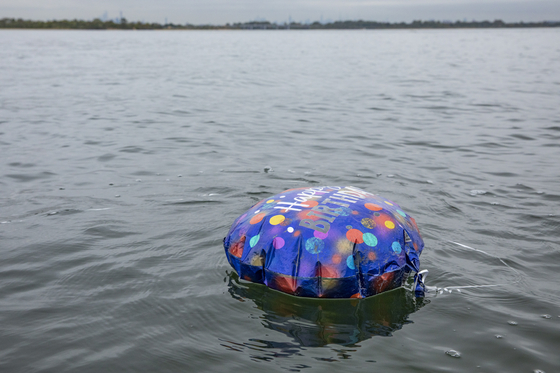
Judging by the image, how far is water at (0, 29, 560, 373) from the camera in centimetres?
359

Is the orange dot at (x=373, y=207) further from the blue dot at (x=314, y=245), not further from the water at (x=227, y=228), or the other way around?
the water at (x=227, y=228)

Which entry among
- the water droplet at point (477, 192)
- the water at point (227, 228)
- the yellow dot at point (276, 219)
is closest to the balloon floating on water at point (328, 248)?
the yellow dot at point (276, 219)

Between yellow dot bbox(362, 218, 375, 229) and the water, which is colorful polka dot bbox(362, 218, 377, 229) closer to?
yellow dot bbox(362, 218, 375, 229)

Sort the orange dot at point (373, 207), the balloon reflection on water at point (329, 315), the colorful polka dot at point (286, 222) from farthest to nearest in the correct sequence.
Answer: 1. the orange dot at point (373, 207)
2. the colorful polka dot at point (286, 222)
3. the balloon reflection on water at point (329, 315)

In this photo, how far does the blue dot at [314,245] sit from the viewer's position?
157 inches

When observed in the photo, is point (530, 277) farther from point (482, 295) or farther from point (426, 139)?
point (426, 139)

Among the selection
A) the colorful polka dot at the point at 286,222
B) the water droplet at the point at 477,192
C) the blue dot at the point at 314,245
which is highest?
the colorful polka dot at the point at 286,222

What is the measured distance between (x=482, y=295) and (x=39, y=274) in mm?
4094

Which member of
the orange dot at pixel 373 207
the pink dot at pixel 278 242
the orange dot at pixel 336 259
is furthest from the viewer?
the orange dot at pixel 373 207

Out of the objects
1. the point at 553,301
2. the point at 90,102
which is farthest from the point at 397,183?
the point at 90,102

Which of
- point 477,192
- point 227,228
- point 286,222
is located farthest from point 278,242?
point 477,192

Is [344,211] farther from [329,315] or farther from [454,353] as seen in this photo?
[454,353]

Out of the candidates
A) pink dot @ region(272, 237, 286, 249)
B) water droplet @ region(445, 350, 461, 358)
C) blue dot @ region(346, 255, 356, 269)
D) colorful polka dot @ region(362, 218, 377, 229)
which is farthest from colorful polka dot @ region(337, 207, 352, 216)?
water droplet @ region(445, 350, 461, 358)

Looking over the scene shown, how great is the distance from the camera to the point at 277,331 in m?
3.80
